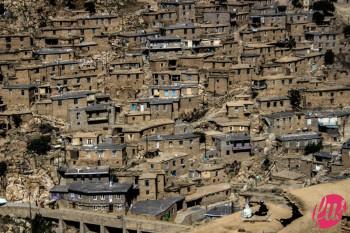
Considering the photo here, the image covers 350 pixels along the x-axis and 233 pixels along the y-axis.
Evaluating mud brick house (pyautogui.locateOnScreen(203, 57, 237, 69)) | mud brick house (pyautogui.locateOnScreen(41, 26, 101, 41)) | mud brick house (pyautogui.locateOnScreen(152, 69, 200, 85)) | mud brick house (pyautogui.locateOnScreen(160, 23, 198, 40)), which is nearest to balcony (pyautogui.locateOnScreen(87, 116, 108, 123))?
mud brick house (pyautogui.locateOnScreen(152, 69, 200, 85))

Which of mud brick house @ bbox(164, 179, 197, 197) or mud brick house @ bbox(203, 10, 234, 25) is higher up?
mud brick house @ bbox(203, 10, 234, 25)

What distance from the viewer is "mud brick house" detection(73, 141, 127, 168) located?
44562 mm

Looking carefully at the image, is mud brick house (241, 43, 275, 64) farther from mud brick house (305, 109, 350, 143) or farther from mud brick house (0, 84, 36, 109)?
mud brick house (0, 84, 36, 109)

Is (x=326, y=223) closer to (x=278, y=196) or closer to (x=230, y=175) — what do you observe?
(x=278, y=196)

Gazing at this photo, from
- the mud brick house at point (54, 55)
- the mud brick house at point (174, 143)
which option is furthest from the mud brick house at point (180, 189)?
the mud brick house at point (54, 55)

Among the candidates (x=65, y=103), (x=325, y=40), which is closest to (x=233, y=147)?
(x=65, y=103)

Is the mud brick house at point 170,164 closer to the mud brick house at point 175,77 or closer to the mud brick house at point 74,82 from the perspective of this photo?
the mud brick house at point 175,77

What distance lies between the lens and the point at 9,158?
46031mm

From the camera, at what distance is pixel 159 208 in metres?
40.9

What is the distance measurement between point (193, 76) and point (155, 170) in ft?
29.3

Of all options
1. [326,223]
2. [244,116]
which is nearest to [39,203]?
[244,116]

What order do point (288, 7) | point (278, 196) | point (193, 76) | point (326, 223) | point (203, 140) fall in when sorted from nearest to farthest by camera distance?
point (326, 223) < point (278, 196) < point (203, 140) < point (193, 76) < point (288, 7)

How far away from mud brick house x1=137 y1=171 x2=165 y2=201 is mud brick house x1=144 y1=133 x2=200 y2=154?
2957mm

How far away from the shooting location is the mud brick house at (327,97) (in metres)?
49.0
